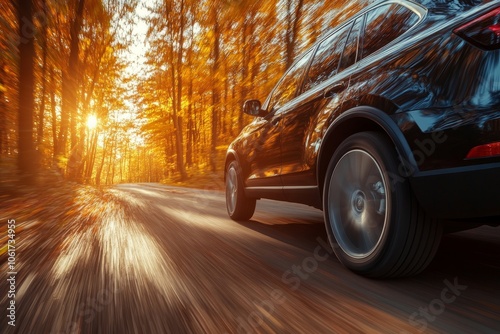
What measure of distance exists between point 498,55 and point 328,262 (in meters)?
1.75

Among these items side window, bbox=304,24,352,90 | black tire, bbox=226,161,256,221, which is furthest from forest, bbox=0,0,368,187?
side window, bbox=304,24,352,90

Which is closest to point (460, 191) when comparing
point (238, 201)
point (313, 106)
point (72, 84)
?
point (313, 106)

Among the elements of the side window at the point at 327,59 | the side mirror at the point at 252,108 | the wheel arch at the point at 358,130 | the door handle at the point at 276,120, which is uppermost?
the side window at the point at 327,59

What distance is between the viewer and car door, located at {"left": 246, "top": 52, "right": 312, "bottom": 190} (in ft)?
13.2

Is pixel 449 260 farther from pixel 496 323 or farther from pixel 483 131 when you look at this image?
pixel 483 131

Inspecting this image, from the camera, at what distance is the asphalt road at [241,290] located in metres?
1.72

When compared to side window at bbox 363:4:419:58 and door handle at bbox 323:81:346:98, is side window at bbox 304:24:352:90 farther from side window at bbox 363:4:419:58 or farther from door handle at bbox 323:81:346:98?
side window at bbox 363:4:419:58

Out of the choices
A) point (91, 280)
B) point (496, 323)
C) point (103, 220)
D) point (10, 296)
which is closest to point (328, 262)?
point (496, 323)

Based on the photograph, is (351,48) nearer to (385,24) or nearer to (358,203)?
(385,24)

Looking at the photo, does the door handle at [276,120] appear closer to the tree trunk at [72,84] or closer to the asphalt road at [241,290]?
the asphalt road at [241,290]

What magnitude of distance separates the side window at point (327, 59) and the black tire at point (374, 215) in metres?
0.98

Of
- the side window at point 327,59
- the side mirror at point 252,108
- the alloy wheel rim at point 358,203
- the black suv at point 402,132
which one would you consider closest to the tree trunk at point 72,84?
the side mirror at point 252,108

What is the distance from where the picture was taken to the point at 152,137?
37969 mm

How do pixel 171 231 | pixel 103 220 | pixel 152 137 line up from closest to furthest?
pixel 171 231 < pixel 103 220 < pixel 152 137
